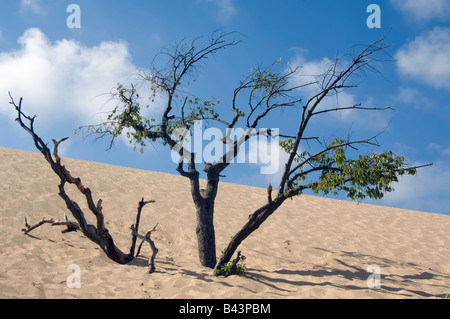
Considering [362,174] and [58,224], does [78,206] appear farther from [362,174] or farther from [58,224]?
[362,174]

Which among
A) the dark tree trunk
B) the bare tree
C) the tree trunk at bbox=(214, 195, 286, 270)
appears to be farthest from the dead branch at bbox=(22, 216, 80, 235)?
the tree trunk at bbox=(214, 195, 286, 270)

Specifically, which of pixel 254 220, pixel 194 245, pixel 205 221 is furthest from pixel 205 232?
pixel 194 245

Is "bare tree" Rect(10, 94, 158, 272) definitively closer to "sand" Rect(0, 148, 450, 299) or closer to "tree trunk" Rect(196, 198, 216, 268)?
"sand" Rect(0, 148, 450, 299)

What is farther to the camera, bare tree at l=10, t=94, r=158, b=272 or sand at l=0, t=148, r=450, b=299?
bare tree at l=10, t=94, r=158, b=272

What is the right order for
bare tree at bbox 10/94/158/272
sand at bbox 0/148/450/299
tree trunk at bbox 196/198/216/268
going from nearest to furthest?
sand at bbox 0/148/450/299
bare tree at bbox 10/94/158/272
tree trunk at bbox 196/198/216/268

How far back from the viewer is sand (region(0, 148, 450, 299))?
812 centimetres

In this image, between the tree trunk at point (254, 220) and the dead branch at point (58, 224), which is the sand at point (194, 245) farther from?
the tree trunk at point (254, 220)

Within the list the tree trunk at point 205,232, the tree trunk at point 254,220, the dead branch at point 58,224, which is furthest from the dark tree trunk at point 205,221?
the dead branch at point 58,224

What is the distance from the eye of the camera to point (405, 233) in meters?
17.8

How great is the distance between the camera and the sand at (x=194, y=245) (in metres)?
8.12

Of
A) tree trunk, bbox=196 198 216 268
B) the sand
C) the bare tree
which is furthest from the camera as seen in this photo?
tree trunk, bbox=196 198 216 268

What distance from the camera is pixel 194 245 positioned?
13188 mm

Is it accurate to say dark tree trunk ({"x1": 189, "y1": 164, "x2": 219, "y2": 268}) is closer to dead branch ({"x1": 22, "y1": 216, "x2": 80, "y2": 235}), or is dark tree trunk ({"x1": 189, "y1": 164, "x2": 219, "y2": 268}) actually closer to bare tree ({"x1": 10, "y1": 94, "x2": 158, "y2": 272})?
bare tree ({"x1": 10, "y1": 94, "x2": 158, "y2": 272})

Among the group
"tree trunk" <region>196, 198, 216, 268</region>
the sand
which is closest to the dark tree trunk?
"tree trunk" <region>196, 198, 216, 268</region>
